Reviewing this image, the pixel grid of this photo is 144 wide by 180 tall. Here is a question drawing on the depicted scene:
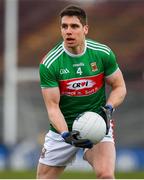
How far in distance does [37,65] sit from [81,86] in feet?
42.9

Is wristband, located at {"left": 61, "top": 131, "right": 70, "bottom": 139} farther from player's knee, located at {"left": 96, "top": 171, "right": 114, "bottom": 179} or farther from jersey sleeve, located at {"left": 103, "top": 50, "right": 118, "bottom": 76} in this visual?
jersey sleeve, located at {"left": 103, "top": 50, "right": 118, "bottom": 76}

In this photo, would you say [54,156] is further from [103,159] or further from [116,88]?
[116,88]

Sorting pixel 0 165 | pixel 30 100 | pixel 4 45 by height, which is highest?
pixel 4 45

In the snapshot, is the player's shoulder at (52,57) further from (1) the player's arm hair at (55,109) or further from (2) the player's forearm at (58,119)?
(2) the player's forearm at (58,119)

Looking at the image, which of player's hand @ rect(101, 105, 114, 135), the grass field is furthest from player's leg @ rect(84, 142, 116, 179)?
the grass field

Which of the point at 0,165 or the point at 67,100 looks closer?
the point at 67,100

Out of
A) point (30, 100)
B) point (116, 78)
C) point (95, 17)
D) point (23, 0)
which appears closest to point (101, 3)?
point (95, 17)

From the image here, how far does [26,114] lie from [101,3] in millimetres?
3954

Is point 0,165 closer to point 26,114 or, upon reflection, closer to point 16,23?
point 26,114

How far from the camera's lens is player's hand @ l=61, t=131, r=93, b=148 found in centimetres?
875

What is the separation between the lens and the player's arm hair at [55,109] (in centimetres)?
895

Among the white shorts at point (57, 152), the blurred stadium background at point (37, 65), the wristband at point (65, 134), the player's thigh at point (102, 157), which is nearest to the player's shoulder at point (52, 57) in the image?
the wristband at point (65, 134)

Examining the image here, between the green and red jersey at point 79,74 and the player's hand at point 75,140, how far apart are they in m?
0.46

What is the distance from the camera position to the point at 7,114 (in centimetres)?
2091
